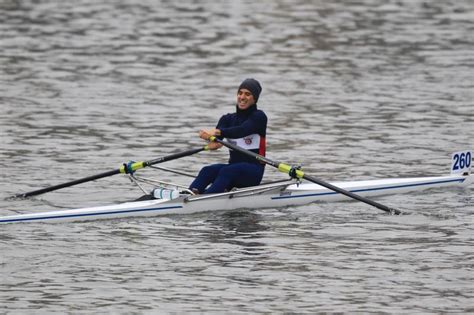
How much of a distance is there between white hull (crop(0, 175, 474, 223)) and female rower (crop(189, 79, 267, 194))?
211 millimetres

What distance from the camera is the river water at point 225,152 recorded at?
51.8 ft

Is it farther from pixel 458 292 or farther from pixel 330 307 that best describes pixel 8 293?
pixel 458 292

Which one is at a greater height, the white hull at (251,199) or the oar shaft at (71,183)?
the oar shaft at (71,183)

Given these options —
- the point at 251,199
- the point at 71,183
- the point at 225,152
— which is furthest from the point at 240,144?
the point at 225,152

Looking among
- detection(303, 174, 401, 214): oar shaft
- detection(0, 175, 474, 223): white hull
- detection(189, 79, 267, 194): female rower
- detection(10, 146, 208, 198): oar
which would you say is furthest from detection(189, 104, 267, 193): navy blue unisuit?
detection(303, 174, 401, 214): oar shaft

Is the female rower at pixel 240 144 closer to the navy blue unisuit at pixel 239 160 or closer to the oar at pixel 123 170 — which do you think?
the navy blue unisuit at pixel 239 160

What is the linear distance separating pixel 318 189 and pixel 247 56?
20.0m

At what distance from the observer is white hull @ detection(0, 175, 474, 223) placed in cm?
1900

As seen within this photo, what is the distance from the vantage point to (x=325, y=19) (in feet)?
167

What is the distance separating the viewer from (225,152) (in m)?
26.0

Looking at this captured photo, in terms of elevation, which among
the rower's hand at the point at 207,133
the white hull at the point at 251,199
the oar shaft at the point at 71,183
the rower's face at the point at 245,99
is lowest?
the white hull at the point at 251,199

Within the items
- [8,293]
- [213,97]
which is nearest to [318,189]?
[8,293]

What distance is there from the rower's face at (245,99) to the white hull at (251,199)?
1.24m

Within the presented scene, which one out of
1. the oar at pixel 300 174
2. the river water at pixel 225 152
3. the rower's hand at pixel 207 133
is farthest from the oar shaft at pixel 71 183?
the oar at pixel 300 174
